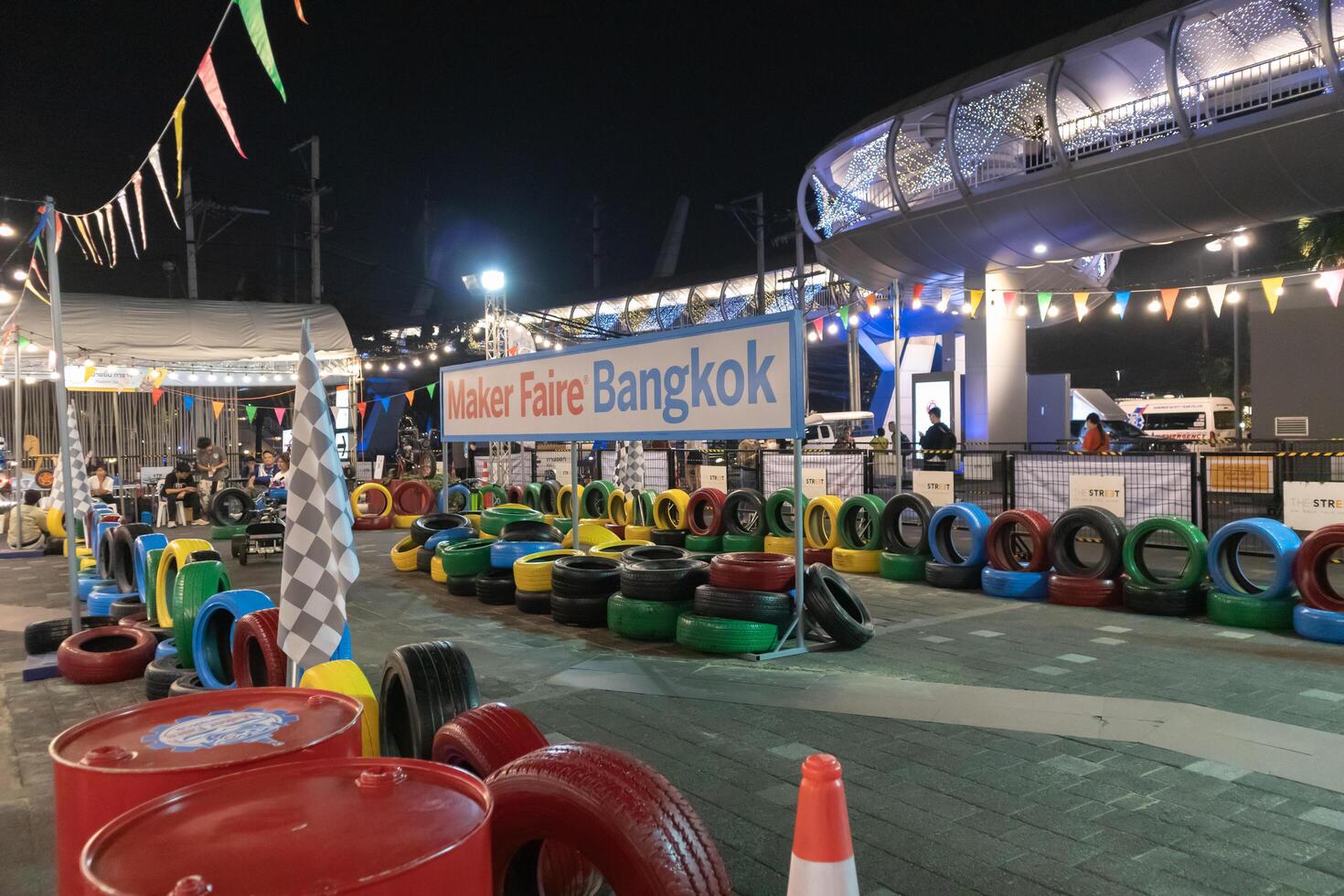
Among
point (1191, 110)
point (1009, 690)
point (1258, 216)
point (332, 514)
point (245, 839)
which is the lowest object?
point (1009, 690)

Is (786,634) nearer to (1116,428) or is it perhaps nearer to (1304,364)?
(1304,364)

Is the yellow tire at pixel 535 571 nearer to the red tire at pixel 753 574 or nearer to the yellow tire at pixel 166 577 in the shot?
the red tire at pixel 753 574

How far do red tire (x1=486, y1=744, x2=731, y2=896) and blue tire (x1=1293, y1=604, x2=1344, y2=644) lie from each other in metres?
7.29

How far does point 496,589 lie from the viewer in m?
9.65

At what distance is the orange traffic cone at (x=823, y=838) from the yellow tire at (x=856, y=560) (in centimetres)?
923

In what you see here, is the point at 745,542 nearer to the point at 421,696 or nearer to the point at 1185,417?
the point at 421,696

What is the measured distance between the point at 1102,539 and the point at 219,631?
28.2ft

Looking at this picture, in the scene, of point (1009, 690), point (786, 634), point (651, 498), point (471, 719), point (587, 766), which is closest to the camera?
point (587, 766)

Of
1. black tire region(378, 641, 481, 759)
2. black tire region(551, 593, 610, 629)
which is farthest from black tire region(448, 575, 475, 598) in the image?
black tire region(378, 641, 481, 759)

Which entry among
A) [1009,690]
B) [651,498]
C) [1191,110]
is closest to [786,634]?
[1009,690]

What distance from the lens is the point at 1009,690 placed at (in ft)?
19.6

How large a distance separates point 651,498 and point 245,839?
505 inches

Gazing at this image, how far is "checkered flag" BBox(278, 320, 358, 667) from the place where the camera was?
4020mm

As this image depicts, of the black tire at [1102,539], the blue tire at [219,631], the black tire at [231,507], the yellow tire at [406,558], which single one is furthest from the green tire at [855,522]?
the black tire at [231,507]
